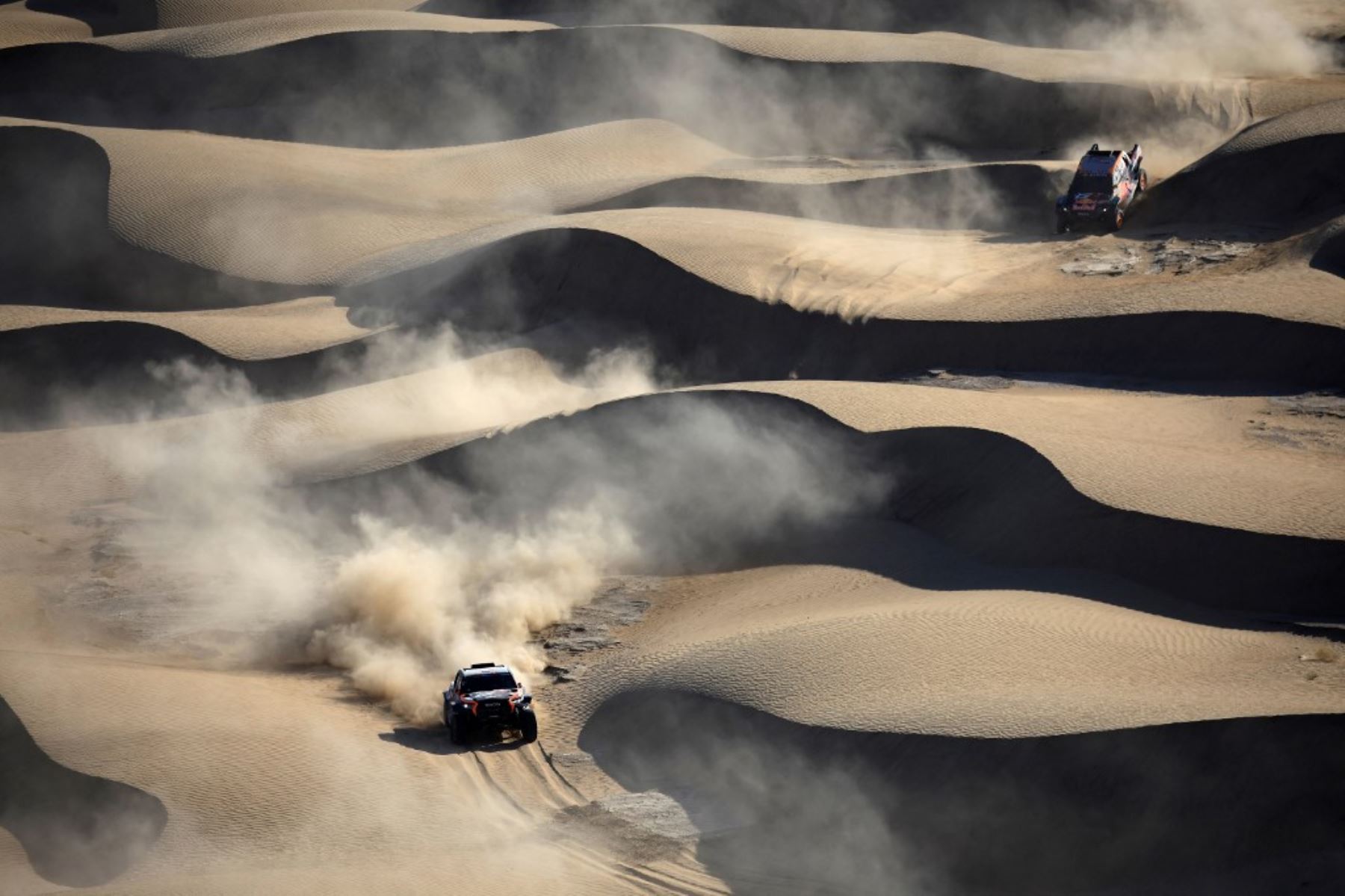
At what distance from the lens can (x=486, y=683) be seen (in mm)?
17109

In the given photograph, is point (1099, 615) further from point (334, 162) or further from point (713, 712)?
point (334, 162)

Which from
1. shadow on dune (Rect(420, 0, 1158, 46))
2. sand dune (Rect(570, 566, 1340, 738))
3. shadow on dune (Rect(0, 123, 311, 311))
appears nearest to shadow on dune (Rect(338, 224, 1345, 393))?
shadow on dune (Rect(0, 123, 311, 311))

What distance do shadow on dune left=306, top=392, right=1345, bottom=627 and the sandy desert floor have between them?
6 cm

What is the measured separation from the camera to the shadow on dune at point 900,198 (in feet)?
106

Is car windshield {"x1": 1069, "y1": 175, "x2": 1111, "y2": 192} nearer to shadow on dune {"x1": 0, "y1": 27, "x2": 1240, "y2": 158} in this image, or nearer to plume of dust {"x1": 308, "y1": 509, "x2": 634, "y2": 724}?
shadow on dune {"x1": 0, "y1": 27, "x2": 1240, "y2": 158}

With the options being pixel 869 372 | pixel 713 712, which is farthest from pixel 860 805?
pixel 869 372

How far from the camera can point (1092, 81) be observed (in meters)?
36.3

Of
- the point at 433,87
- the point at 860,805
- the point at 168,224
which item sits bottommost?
the point at 860,805

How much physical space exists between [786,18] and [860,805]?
32.9 metres

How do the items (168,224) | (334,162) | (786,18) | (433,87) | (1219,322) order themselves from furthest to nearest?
(786,18) < (433,87) < (334,162) < (168,224) < (1219,322)

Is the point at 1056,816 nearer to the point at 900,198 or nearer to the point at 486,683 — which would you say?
the point at 486,683

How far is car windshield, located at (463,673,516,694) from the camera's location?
17047 mm

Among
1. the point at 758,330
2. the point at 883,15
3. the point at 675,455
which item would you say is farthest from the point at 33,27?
the point at 675,455

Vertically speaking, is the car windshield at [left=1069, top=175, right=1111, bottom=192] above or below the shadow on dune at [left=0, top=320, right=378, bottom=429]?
above
